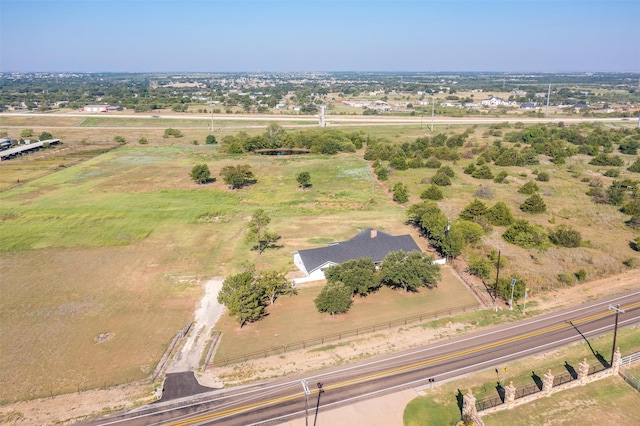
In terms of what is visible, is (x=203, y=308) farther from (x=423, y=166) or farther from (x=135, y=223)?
(x=423, y=166)

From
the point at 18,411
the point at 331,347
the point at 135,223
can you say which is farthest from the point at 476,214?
the point at 18,411

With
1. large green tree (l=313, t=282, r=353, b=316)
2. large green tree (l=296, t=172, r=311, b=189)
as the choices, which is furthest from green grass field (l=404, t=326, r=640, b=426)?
large green tree (l=296, t=172, r=311, b=189)

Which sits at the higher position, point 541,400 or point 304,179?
point 304,179

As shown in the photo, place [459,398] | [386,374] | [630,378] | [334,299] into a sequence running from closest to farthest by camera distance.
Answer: [459,398] → [630,378] → [386,374] → [334,299]

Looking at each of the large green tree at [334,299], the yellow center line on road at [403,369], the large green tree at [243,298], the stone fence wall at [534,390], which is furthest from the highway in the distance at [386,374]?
the large green tree at [243,298]

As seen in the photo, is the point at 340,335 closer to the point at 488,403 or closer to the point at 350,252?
the point at 350,252

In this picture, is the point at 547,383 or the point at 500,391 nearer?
the point at 547,383

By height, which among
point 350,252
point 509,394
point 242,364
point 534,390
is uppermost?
point 350,252

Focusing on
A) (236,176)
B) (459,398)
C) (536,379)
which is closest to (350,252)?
(459,398)
